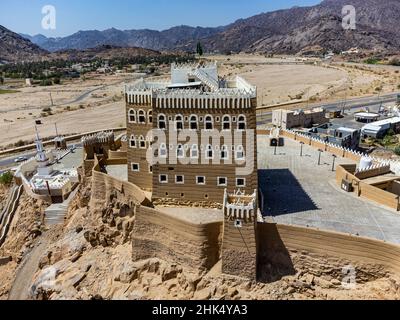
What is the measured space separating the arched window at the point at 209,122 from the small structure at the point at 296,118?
3936cm

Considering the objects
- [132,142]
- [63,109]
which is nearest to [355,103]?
[132,142]

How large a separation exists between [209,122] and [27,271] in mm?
26537

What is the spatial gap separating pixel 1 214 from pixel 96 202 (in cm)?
2118

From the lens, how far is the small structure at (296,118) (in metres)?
69.9

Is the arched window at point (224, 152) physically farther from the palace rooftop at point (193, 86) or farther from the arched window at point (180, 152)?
the palace rooftop at point (193, 86)

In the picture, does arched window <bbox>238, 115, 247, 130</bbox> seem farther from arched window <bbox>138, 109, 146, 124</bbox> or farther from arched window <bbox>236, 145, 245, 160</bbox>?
arched window <bbox>138, 109, 146, 124</bbox>

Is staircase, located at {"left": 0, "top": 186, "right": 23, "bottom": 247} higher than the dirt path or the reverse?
higher

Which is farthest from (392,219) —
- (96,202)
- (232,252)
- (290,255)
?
(96,202)

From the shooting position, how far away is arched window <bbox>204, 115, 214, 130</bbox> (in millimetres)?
32781

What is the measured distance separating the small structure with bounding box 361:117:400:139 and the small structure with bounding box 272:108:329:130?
804 cm

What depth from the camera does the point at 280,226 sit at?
29641 mm

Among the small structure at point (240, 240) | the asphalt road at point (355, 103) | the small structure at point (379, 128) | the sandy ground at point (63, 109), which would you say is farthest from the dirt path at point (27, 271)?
the asphalt road at point (355, 103)

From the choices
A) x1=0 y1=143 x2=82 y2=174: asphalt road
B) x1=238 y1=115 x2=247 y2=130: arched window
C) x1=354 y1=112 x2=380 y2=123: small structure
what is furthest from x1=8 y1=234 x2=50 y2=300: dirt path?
x1=354 y1=112 x2=380 y2=123: small structure

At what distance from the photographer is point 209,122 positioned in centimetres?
3288
